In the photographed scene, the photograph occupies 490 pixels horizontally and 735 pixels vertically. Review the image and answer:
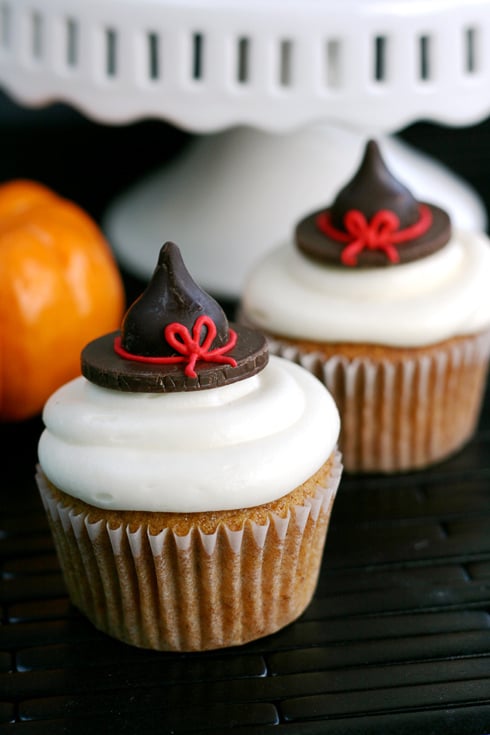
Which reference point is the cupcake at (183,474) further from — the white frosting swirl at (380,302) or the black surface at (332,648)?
the white frosting swirl at (380,302)

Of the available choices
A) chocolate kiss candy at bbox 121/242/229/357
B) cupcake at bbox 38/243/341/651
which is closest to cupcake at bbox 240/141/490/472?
cupcake at bbox 38/243/341/651

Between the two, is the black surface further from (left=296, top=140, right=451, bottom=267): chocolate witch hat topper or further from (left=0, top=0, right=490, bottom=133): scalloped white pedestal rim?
(left=0, top=0, right=490, bottom=133): scalloped white pedestal rim

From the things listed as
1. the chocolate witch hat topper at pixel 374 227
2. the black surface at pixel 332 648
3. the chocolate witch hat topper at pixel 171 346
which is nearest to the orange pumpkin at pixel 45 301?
the black surface at pixel 332 648

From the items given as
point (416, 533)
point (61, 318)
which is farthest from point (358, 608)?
point (61, 318)

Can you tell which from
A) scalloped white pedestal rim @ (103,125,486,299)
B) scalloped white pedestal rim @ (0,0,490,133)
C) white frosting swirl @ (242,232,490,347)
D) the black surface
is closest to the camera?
the black surface

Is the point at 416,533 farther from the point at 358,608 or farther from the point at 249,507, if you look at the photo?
the point at 249,507

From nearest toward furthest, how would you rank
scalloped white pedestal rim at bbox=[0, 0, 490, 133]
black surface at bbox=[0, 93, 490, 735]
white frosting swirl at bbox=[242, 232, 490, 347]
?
black surface at bbox=[0, 93, 490, 735]
white frosting swirl at bbox=[242, 232, 490, 347]
scalloped white pedestal rim at bbox=[0, 0, 490, 133]

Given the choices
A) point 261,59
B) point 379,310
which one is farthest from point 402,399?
point 261,59
